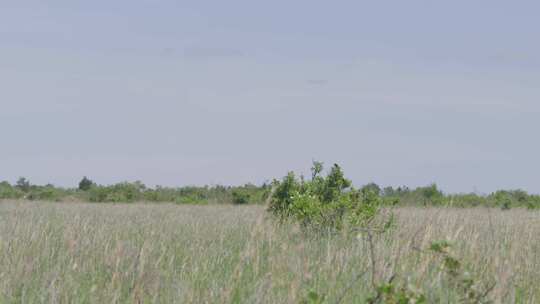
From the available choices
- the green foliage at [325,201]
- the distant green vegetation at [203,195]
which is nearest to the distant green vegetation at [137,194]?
the distant green vegetation at [203,195]

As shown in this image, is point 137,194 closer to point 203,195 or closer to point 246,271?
point 203,195

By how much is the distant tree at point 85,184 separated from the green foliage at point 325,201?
24246 millimetres

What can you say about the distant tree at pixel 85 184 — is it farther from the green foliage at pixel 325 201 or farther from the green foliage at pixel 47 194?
the green foliage at pixel 325 201

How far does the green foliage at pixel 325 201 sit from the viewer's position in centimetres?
984

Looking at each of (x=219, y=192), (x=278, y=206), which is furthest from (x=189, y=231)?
(x=219, y=192)

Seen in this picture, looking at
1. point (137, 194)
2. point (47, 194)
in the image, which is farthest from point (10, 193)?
point (137, 194)

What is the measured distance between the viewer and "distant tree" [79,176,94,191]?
33.8 meters

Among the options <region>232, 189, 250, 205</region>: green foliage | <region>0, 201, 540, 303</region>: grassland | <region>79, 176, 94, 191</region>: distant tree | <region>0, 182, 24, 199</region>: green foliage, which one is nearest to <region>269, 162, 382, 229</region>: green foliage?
<region>0, 201, 540, 303</region>: grassland

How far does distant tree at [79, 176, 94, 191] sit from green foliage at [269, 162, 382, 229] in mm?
24246

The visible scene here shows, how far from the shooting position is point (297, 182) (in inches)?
428

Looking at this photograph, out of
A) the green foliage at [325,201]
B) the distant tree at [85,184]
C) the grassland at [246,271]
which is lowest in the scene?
the grassland at [246,271]

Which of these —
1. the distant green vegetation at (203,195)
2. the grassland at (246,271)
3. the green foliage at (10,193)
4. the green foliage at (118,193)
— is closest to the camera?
the grassland at (246,271)

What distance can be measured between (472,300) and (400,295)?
1.54 ft

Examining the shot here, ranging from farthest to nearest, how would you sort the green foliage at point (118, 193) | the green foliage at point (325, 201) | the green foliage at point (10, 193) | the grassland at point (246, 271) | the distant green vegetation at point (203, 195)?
the green foliage at point (10, 193)
the green foliage at point (118, 193)
the distant green vegetation at point (203, 195)
the green foliage at point (325, 201)
the grassland at point (246, 271)
